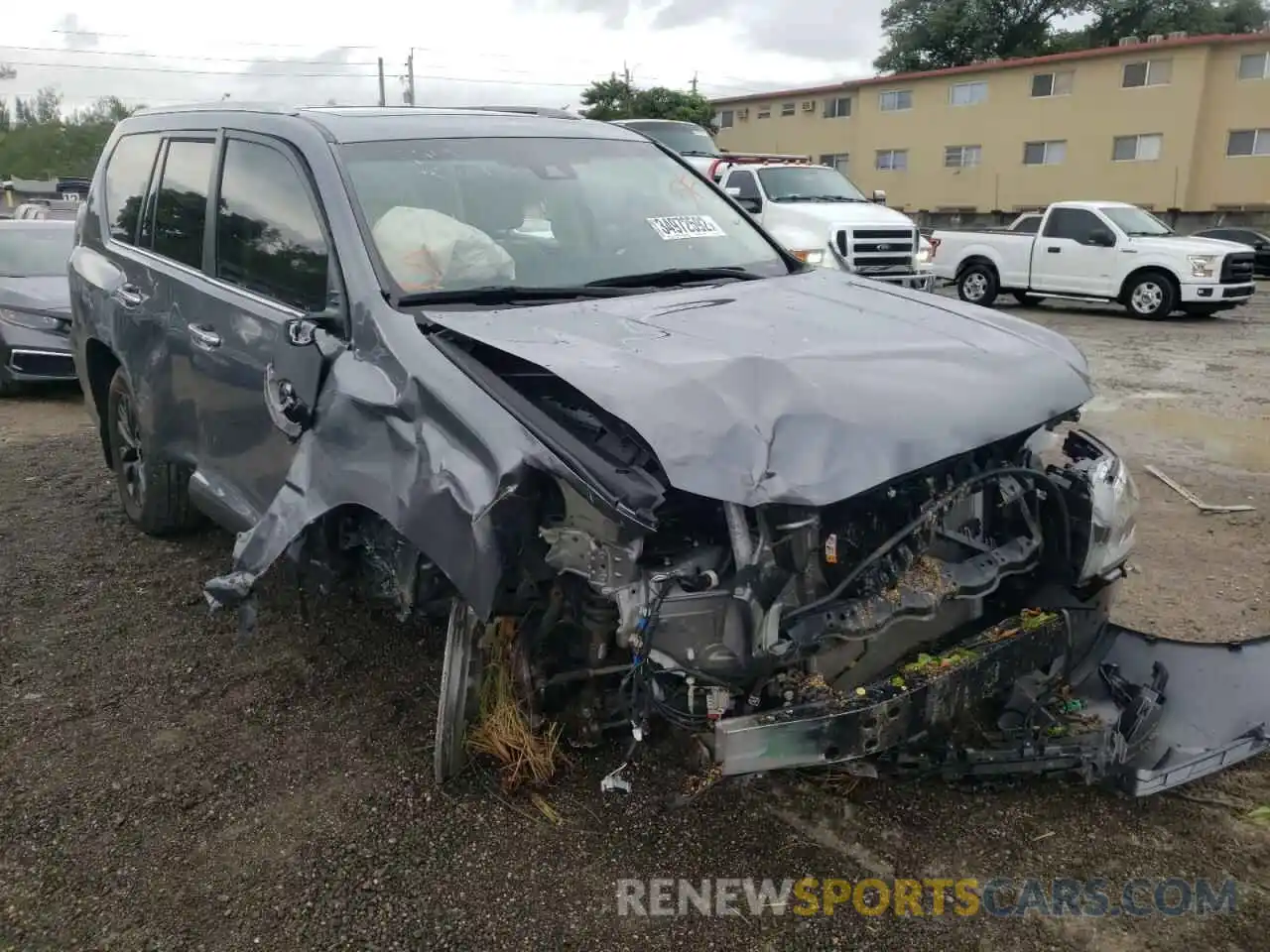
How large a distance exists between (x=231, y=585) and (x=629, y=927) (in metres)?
1.53

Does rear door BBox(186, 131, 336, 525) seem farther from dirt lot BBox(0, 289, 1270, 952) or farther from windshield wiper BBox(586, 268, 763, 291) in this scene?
windshield wiper BBox(586, 268, 763, 291)

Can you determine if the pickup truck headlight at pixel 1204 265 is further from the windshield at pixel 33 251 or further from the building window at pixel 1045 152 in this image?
the building window at pixel 1045 152

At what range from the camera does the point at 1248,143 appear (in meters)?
29.0

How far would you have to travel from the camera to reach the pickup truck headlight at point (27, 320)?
8812mm

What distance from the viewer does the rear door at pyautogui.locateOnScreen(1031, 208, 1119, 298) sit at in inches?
600

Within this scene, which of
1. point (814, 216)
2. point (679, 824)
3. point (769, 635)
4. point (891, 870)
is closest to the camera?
point (769, 635)

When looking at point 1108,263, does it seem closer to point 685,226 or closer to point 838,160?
point 685,226

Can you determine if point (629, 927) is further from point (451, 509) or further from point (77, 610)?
point (77, 610)

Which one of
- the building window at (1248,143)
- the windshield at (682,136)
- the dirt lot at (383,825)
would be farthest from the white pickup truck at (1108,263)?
the building window at (1248,143)

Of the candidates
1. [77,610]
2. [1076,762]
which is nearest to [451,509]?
[1076,762]

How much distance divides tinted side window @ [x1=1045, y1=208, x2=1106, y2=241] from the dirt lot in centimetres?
1256

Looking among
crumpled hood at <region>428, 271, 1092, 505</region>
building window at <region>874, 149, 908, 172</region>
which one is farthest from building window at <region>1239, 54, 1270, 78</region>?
crumpled hood at <region>428, 271, 1092, 505</region>

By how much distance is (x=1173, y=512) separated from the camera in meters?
5.65

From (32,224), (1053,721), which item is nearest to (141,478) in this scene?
(1053,721)
